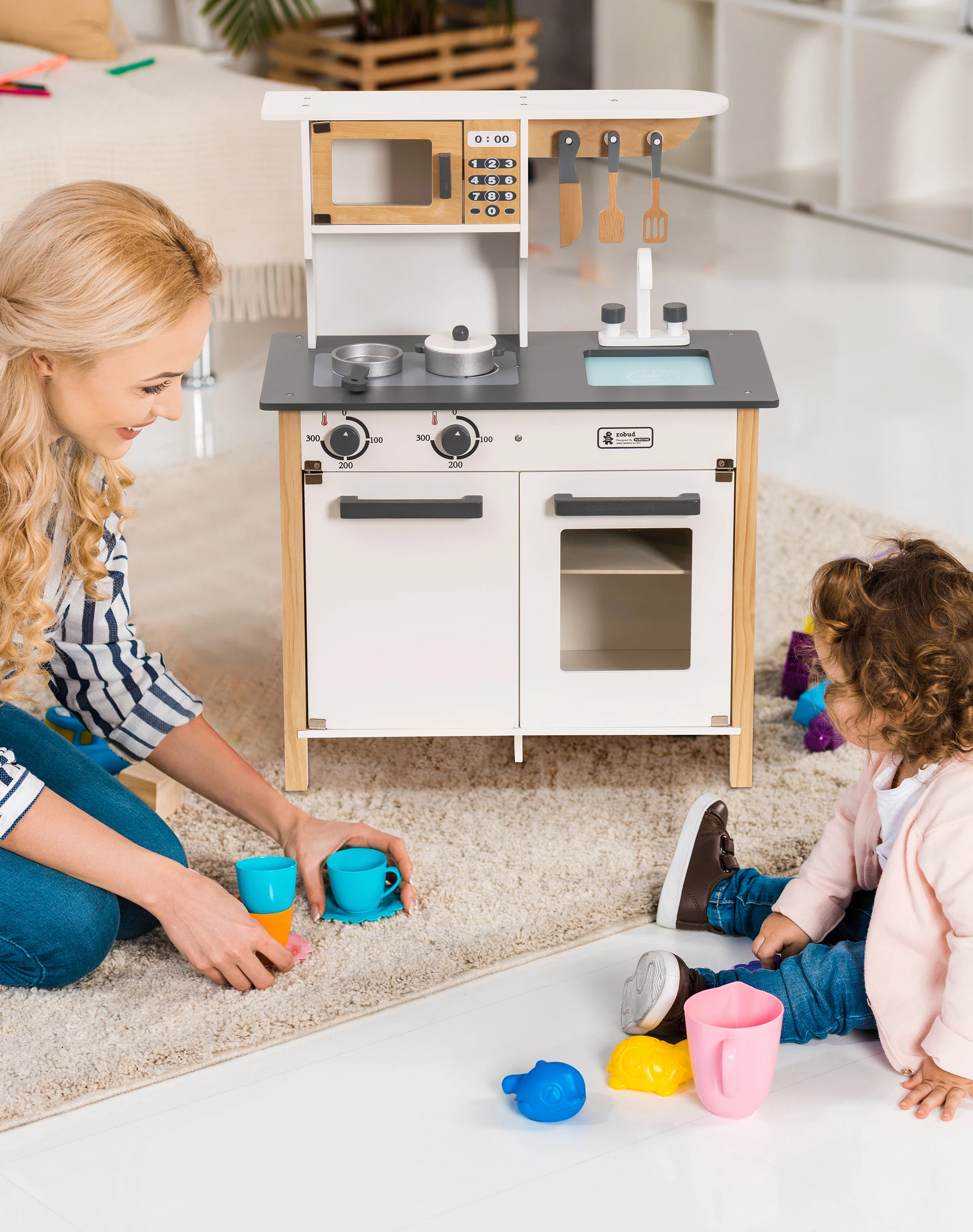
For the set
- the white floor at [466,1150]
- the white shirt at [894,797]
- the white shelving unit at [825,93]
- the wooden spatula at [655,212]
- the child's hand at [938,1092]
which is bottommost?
the white floor at [466,1150]

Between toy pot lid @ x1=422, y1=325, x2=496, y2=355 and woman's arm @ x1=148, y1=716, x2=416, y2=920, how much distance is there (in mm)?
563

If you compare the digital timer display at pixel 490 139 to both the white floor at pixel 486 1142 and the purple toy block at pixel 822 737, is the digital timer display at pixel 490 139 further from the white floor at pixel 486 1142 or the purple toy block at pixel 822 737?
the white floor at pixel 486 1142

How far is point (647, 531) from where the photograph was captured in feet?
6.55

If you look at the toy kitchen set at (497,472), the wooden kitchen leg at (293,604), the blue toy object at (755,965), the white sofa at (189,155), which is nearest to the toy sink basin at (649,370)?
the toy kitchen set at (497,472)

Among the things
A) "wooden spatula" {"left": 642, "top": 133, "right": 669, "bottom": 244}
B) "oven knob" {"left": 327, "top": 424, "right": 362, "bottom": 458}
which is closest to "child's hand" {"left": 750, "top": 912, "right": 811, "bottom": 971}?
"oven knob" {"left": 327, "top": 424, "right": 362, "bottom": 458}

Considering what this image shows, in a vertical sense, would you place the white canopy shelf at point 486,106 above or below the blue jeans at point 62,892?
above

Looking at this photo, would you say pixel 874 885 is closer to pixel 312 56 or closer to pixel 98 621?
pixel 98 621

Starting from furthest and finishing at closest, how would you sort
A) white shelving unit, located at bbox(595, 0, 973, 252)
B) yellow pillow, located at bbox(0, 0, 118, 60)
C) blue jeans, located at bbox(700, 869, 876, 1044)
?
white shelving unit, located at bbox(595, 0, 973, 252) < yellow pillow, located at bbox(0, 0, 118, 60) < blue jeans, located at bbox(700, 869, 876, 1044)

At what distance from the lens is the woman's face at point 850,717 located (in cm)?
146

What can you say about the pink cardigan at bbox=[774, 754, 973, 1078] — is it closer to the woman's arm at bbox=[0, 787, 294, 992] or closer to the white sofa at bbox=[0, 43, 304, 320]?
the woman's arm at bbox=[0, 787, 294, 992]

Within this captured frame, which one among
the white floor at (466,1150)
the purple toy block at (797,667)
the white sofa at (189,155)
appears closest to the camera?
the white floor at (466,1150)

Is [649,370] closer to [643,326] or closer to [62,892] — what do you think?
[643,326]

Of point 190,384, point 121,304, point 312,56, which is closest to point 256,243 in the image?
point 190,384

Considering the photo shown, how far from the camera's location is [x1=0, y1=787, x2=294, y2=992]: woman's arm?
1.51 metres
